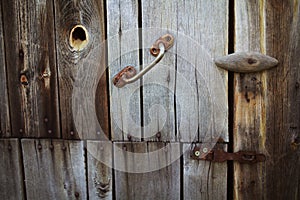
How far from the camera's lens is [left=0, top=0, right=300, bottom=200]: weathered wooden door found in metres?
0.84

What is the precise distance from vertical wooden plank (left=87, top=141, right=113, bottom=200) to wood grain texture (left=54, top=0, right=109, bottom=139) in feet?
0.13

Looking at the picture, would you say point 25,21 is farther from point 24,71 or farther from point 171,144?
point 171,144

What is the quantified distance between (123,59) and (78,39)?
0.58 ft

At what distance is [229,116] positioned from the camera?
0.89 metres

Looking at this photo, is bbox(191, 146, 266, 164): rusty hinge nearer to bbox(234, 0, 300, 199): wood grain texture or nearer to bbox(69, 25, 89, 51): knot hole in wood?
bbox(234, 0, 300, 199): wood grain texture

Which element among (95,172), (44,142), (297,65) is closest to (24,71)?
(44,142)

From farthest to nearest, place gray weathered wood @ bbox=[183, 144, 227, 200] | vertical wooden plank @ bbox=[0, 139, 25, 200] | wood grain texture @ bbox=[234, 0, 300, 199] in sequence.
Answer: vertical wooden plank @ bbox=[0, 139, 25, 200], gray weathered wood @ bbox=[183, 144, 227, 200], wood grain texture @ bbox=[234, 0, 300, 199]

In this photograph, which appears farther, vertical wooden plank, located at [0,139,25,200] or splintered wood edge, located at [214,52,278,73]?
vertical wooden plank, located at [0,139,25,200]

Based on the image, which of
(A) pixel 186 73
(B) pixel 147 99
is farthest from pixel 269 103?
(B) pixel 147 99

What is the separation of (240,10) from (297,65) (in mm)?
241

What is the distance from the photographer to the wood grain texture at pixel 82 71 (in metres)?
0.90

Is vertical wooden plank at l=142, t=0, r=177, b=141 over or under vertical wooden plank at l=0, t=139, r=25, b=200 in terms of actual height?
over

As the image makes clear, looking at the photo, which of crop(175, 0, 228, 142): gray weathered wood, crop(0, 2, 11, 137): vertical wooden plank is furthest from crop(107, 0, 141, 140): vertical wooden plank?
crop(0, 2, 11, 137): vertical wooden plank

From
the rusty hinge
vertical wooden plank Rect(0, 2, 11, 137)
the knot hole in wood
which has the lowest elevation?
the rusty hinge
